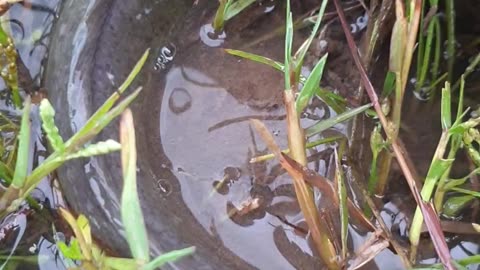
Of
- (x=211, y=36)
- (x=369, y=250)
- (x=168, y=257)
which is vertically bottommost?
(x=369, y=250)

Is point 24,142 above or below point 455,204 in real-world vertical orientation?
above

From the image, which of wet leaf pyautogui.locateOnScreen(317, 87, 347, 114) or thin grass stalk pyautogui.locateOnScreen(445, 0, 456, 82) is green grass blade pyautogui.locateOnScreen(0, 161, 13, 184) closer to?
wet leaf pyautogui.locateOnScreen(317, 87, 347, 114)

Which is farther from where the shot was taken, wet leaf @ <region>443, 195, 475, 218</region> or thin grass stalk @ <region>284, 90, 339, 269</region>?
wet leaf @ <region>443, 195, 475, 218</region>

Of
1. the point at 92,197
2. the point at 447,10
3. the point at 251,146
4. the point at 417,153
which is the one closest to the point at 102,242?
the point at 92,197

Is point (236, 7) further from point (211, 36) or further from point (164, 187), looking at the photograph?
point (164, 187)

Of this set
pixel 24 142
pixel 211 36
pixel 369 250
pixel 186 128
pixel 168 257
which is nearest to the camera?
pixel 168 257

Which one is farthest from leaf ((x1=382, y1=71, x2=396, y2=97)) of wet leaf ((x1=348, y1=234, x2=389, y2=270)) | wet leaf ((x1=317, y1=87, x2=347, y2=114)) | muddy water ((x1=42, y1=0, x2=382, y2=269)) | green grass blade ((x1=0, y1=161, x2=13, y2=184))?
green grass blade ((x1=0, y1=161, x2=13, y2=184))

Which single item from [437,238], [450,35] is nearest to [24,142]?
[437,238]
